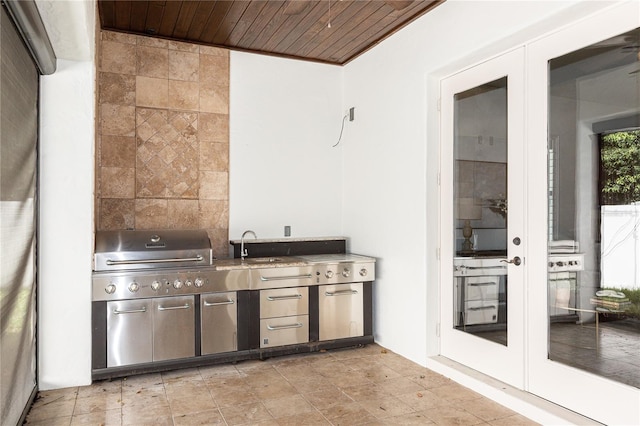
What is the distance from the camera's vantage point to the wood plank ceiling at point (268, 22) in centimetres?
382

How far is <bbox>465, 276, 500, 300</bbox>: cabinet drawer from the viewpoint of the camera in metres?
3.44

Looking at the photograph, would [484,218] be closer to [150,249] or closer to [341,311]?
[341,311]

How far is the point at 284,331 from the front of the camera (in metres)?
4.15

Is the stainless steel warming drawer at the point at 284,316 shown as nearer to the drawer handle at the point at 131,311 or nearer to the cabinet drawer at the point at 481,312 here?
the drawer handle at the point at 131,311

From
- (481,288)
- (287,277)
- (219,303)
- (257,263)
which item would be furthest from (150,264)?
(481,288)

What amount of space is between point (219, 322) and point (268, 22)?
2.65m

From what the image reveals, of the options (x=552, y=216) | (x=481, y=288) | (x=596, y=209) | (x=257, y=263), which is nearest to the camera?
(x=596, y=209)

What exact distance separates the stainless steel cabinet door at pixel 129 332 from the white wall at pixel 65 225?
16 cm

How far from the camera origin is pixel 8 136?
2.43m

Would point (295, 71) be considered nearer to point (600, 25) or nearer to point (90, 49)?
point (90, 49)

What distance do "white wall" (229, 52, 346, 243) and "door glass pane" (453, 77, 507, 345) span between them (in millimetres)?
1776

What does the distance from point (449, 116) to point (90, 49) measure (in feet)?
8.93

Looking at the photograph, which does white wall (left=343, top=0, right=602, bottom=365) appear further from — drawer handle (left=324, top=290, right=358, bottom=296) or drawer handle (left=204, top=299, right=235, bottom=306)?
drawer handle (left=204, top=299, right=235, bottom=306)

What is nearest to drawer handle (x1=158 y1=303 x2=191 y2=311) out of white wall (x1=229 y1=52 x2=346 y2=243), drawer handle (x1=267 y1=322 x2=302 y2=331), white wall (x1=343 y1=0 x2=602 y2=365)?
drawer handle (x1=267 y1=322 x2=302 y2=331)
